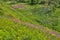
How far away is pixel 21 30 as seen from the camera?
26.3 meters

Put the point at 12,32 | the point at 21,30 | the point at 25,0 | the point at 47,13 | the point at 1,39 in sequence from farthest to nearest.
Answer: the point at 25,0 < the point at 47,13 < the point at 21,30 < the point at 12,32 < the point at 1,39

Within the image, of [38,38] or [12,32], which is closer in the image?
[12,32]

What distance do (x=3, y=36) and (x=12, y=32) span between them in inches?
86.1

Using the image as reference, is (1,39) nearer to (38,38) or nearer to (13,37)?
(13,37)

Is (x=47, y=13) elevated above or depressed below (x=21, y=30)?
below

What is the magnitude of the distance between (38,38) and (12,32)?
4245mm

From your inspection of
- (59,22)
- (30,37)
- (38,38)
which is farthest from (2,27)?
(59,22)

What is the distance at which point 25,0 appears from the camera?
9956 centimetres

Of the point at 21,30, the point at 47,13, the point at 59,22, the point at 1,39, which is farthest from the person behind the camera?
the point at 47,13

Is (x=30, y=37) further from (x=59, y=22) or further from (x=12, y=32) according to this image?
(x=59, y=22)

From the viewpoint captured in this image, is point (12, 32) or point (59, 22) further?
point (59, 22)

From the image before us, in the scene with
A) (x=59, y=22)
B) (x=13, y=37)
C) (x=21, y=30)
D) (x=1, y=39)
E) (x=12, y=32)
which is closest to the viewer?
(x=1, y=39)

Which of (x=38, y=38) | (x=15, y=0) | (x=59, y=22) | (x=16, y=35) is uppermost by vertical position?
(x=16, y=35)


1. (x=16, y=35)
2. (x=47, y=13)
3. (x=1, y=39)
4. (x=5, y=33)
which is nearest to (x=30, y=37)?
(x=16, y=35)
